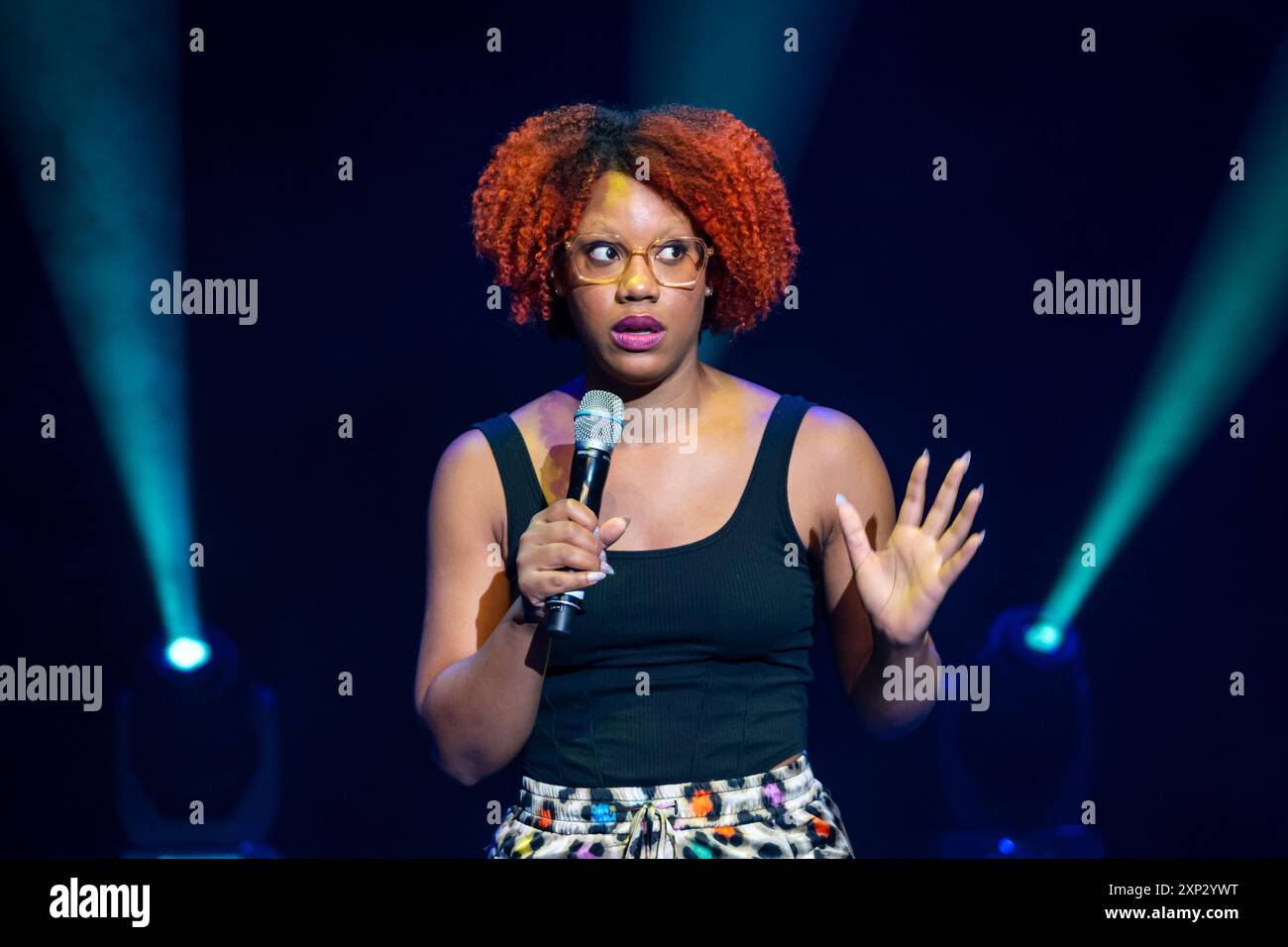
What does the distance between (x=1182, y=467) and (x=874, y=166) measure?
1072mm

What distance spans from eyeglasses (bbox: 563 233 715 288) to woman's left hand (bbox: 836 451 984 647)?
1.66 ft

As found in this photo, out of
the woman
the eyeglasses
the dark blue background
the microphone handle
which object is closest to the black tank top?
the woman

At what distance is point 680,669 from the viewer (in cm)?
222

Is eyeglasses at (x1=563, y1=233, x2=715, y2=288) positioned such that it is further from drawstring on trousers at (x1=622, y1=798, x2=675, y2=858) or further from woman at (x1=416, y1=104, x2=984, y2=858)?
drawstring on trousers at (x1=622, y1=798, x2=675, y2=858)

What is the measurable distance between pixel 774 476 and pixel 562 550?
2.12 ft

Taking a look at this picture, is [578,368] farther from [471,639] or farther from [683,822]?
[683,822]

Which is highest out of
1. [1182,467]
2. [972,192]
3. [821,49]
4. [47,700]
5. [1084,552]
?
[821,49]

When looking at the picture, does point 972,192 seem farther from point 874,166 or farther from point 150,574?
point 150,574

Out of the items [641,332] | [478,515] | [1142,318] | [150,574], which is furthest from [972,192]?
[150,574]

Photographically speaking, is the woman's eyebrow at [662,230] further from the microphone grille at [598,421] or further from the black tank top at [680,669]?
the black tank top at [680,669]

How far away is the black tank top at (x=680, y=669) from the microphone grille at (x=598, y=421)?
13.0 inches

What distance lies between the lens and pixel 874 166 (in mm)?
3240
